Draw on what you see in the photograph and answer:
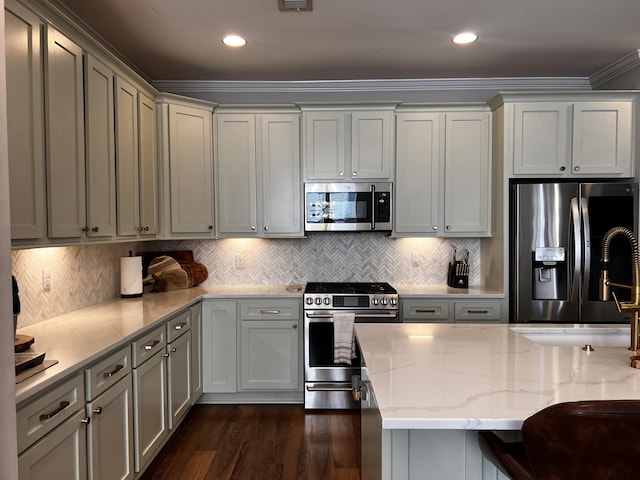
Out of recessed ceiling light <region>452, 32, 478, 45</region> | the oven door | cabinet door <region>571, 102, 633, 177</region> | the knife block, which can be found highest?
recessed ceiling light <region>452, 32, 478, 45</region>

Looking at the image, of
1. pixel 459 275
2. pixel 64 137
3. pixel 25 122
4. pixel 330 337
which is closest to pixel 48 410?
pixel 25 122

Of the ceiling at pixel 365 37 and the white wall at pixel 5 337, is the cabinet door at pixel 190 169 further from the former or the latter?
the white wall at pixel 5 337

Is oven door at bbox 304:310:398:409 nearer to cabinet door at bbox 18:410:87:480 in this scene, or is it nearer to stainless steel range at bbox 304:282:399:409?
stainless steel range at bbox 304:282:399:409

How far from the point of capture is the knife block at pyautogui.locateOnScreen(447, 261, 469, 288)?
378 centimetres

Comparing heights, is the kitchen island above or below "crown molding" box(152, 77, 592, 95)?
below

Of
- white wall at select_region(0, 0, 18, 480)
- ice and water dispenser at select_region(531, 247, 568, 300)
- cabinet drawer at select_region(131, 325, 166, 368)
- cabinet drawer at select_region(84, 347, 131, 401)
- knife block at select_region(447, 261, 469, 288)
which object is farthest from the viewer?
knife block at select_region(447, 261, 469, 288)

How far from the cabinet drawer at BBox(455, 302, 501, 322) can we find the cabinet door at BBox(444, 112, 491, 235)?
0.63 meters

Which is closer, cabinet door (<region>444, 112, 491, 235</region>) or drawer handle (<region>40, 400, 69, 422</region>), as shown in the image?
drawer handle (<region>40, 400, 69, 422</region>)

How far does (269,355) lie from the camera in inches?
138

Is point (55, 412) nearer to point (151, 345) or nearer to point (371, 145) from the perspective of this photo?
point (151, 345)

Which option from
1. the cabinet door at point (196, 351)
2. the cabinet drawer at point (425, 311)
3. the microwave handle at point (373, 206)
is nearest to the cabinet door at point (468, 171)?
the microwave handle at point (373, 206)

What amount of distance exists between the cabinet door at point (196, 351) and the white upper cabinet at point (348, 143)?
4.67 feet

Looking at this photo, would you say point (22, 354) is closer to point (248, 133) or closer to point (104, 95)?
point (104, 95)

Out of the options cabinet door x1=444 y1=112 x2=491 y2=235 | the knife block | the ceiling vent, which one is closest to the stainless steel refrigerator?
cabinet door x1=444 y1=112 x2=491 y2=235
